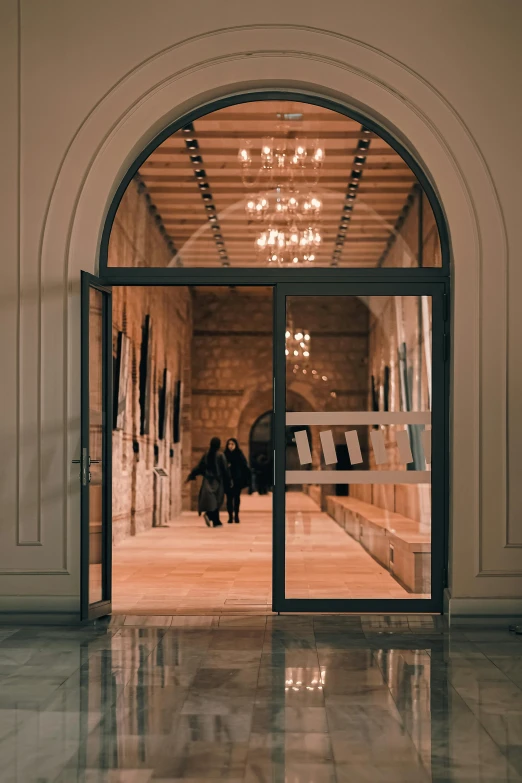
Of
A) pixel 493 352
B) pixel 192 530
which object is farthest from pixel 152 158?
pixel 192 530

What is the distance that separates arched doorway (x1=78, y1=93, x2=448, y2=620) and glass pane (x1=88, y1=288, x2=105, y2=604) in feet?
1.29

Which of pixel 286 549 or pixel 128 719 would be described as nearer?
pixel 128 719

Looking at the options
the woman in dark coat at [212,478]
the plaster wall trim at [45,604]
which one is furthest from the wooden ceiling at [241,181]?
the woman in dark coat at [212,478]

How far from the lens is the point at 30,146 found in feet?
23.6

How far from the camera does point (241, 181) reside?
7512 mm

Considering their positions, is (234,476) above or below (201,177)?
below

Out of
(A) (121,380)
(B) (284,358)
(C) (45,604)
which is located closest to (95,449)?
(C) (45,604)

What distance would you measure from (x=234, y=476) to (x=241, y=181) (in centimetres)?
1031

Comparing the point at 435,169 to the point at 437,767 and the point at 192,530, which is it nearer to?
the point at 437,767

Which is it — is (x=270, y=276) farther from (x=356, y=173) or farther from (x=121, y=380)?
(x=121, y=380)

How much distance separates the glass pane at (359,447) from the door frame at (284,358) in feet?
0.18

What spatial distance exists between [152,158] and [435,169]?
210cm

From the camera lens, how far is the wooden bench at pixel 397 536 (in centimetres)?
724

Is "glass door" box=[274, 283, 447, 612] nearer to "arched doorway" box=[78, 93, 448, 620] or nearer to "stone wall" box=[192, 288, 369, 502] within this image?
"arched doorway" box=[78, 93, 448, 620]
